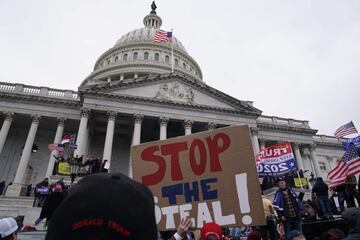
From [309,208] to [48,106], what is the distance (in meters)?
30.4

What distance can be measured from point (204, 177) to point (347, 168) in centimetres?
902

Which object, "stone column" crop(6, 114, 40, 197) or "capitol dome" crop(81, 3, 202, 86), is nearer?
"stone column" crop(6, 114, 40, 197)

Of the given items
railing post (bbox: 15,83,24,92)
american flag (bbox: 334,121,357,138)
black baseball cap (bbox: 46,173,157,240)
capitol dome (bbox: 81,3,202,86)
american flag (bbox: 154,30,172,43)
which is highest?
capitol dome (bbox: 81,3,202,86)

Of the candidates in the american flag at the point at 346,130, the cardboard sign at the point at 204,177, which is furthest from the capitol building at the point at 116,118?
the cardboard sign at the point at 204,177

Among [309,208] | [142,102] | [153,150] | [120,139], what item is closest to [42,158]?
[120,139]

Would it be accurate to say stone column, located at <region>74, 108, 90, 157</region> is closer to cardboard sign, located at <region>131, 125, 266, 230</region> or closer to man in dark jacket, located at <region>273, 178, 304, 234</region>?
man in dark jacket, located at <region>273, 178, 304, 234</region>

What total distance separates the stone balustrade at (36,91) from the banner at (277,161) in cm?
2612

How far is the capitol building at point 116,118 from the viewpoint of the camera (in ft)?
106

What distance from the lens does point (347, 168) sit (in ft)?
39.6

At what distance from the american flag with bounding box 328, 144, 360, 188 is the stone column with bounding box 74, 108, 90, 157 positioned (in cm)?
2265

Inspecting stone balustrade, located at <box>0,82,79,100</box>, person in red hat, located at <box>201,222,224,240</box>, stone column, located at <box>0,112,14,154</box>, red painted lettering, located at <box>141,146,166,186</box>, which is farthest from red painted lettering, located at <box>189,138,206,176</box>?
stone balustrade, located at <box>0,82,79,100</box>

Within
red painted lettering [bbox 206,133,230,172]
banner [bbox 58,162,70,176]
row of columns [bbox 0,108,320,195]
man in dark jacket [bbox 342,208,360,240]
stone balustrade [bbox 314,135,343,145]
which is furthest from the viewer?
stone balustrade [bbox 314,135,343,145]

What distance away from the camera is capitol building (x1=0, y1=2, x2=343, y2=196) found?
32.4 m

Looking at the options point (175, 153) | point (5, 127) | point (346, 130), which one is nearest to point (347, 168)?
point (175, 153)
